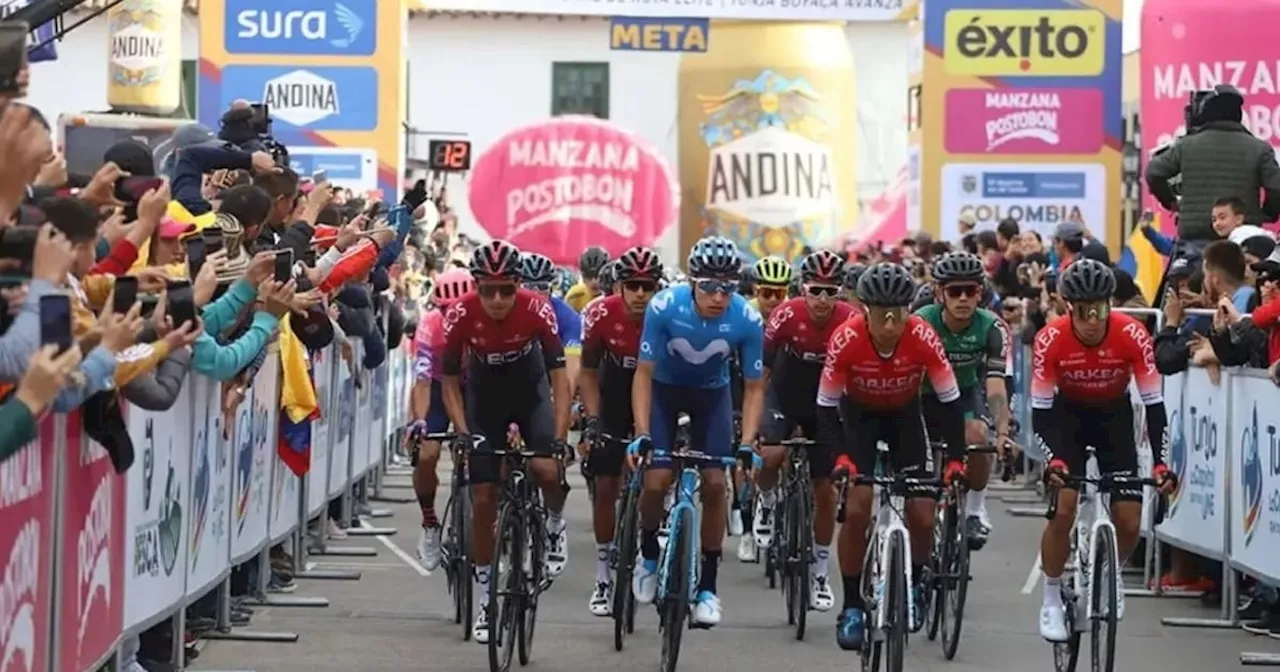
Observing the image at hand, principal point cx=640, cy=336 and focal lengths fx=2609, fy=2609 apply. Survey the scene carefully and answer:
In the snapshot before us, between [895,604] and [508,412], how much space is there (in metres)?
2.58

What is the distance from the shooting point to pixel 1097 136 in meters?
28.7

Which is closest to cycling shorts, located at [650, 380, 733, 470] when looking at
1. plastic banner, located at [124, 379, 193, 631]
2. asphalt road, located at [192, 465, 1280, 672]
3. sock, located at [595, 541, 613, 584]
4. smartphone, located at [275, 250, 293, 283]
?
sock, located at [595, 541, 613, 584]

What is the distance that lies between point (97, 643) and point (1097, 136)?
21.2m

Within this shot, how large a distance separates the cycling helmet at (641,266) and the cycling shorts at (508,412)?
3.45ft

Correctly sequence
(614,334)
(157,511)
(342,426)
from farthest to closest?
(342,426) < (614,334) < (157,511)

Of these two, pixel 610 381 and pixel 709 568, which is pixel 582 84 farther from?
pixel 709 568

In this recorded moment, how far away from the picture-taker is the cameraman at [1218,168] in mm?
16844

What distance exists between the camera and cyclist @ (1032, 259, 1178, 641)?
466 inches

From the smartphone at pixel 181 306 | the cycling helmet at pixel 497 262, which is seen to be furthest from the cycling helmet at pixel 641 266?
the smartphone at pixel 181 306

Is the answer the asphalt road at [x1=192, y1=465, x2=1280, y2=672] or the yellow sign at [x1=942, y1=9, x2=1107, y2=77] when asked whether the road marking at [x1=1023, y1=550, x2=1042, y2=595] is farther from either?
the yellow sign at [x1=942, y1=9, x2=1107, y2=77]

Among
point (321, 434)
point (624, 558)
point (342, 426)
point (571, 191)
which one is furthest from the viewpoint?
point (571, 191)

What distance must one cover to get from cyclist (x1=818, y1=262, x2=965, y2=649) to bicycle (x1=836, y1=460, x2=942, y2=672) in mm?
95

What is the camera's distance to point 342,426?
17.5 metres

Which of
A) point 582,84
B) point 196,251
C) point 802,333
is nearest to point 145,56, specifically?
point 582,84
